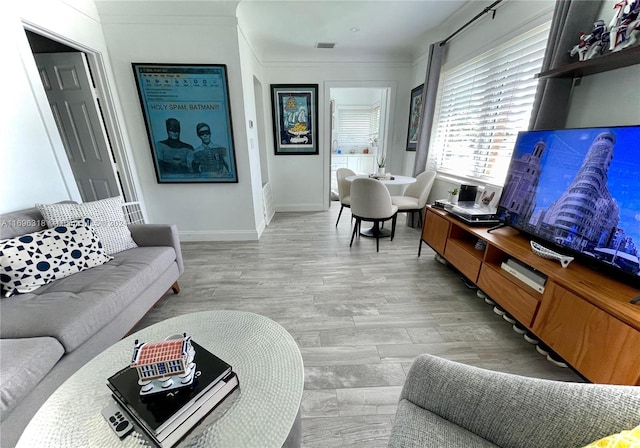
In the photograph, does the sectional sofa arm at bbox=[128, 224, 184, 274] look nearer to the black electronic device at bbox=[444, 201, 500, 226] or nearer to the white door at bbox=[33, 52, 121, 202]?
the white door at bbox=[33, 52, 121, 202]

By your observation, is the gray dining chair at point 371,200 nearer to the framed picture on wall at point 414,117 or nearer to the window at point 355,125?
the framed picture on wall at point 414,117

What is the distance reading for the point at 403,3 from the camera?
239 cm

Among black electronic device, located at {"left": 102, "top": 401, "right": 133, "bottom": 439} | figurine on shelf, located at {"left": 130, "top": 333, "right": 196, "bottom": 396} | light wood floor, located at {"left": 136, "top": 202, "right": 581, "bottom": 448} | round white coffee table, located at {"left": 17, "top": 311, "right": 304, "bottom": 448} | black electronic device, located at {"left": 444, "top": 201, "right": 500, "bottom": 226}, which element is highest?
black electronic device, located at {"left": 444, "top": 201, "right": 500, "bottom": 226}

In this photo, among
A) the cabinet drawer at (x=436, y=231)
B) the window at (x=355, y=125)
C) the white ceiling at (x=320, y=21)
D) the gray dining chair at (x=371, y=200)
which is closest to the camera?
the cabinet drawer at (x=436, y=231)

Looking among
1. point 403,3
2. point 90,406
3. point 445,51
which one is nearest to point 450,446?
point 90,406

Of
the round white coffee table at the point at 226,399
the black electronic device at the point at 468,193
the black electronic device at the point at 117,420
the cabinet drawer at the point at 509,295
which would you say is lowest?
the cabinet drawer at the point at 509,295

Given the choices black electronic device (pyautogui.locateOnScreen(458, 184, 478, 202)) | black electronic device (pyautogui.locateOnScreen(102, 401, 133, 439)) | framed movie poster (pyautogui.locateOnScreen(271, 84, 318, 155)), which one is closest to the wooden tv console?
black electronic device (pyautogui.locateOnScreen(458, 184, 478, 202))

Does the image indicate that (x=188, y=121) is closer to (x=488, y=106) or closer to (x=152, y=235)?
(x=152, y=235)

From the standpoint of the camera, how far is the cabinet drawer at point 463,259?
1836 mm

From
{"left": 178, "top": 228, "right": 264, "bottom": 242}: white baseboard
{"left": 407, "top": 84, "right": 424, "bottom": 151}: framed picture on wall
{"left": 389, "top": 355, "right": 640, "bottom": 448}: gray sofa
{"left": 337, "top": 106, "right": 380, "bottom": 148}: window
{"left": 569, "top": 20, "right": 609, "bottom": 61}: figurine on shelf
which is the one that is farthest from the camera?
{"left": 337, "top": 106, "right": 380, "bottom": 148}: window

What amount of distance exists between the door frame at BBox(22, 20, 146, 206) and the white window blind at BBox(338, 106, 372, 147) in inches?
204

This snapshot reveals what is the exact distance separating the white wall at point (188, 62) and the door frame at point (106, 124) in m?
0.13

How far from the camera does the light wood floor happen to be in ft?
3.95

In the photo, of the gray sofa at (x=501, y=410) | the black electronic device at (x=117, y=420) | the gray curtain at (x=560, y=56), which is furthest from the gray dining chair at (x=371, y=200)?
the black electronic device at (x=117, y=420)
